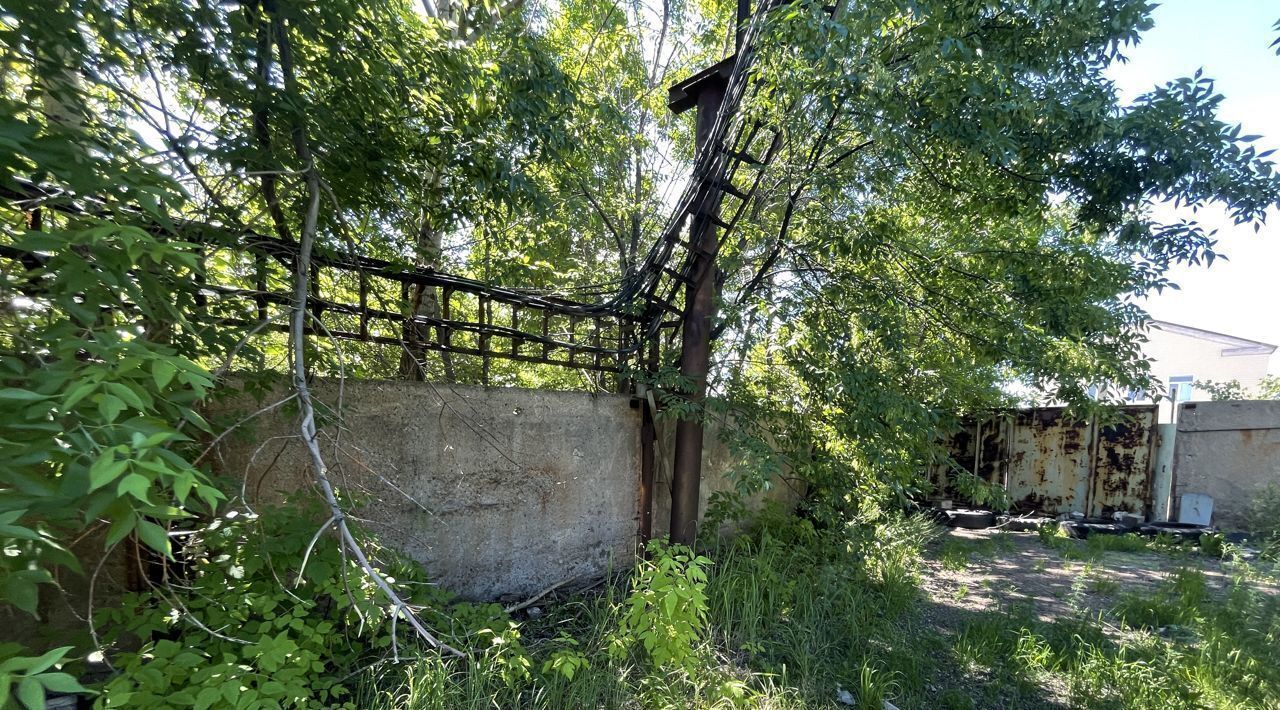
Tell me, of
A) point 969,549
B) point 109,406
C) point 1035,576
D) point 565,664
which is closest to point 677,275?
point 565,664

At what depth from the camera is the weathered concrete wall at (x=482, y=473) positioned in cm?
276

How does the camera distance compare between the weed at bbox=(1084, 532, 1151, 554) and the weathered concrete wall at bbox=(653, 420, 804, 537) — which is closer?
the weathered concrete wall at bbox=(653, 420, 804, 537)

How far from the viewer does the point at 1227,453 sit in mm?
6500

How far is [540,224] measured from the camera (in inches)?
173

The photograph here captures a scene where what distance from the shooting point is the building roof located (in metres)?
18.3

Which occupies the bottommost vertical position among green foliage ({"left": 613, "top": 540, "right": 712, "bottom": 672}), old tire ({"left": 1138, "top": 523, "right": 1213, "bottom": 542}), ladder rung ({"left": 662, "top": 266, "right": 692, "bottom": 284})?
old tire ({"left": 1138, "top": 523, "right": 1213, "bottom": 542})

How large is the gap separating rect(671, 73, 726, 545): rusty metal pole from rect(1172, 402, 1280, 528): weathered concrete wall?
660 centimetres

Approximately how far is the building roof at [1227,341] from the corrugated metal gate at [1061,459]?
49.0 feet

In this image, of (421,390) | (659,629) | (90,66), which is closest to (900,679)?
(659,629)

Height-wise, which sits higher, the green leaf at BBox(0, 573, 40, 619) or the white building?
the white building

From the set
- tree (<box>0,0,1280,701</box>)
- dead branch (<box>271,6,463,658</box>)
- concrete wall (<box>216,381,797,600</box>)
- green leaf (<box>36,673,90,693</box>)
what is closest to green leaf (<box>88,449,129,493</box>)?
tree (<box>0,0,1280,701</box>)

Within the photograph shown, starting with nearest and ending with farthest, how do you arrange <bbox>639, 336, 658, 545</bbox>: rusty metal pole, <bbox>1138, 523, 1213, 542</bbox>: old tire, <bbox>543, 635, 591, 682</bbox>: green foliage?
<bbox>543, 635, 591, 682</bbox>: green foliage → <bbox>639, 336, 658, 545</bbox>: rusty metal pole → <bbox>1138, 523, 1213, 542</bbox>: old tire

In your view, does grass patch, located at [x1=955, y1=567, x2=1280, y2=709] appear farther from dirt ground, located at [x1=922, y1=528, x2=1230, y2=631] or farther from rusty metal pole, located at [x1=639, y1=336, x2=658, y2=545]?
rusty metal pole, located at [x1=639, y1=336, x2=658, y2=545]

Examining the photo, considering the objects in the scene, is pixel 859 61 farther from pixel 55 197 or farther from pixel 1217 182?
pixel 55 197
